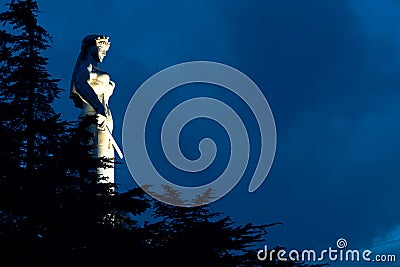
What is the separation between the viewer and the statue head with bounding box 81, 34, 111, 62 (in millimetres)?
17000

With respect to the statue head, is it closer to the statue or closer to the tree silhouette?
the statue

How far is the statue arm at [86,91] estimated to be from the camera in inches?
654

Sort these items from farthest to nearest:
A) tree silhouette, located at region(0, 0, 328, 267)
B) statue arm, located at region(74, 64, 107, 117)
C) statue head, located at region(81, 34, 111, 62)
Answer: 1. statue head, located at region(81, 34, 111, 62)
2. statue arm, located at region(74, 64, 107, 117)
3. tree silhouette, located at region(0, 0, 328, 267)

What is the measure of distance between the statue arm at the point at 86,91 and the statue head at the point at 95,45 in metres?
0.62

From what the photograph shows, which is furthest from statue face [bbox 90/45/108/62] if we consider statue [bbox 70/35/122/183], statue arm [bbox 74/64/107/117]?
statue arm [bbox 74/64/107/117]

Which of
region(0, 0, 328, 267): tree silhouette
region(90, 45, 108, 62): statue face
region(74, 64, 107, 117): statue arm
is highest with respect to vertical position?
region(90, 45, 108, 62): statue face

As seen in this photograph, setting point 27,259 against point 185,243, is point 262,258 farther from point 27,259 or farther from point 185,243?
point 27,259

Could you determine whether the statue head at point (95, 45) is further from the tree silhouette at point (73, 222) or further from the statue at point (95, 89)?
the tree silhouette at point (73, 222)

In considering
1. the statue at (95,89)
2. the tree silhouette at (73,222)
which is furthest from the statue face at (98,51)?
the tree silhouette at (73,222)

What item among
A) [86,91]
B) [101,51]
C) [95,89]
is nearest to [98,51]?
[101,51]

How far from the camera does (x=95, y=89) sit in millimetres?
17016

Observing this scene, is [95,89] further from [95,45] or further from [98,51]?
[95,45]

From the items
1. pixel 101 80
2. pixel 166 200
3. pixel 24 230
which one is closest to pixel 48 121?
pixel 24 230

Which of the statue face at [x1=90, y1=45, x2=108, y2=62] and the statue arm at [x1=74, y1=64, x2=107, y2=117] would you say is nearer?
the statue arm at [x1=74, y1=64, x2=107, y2=117]
